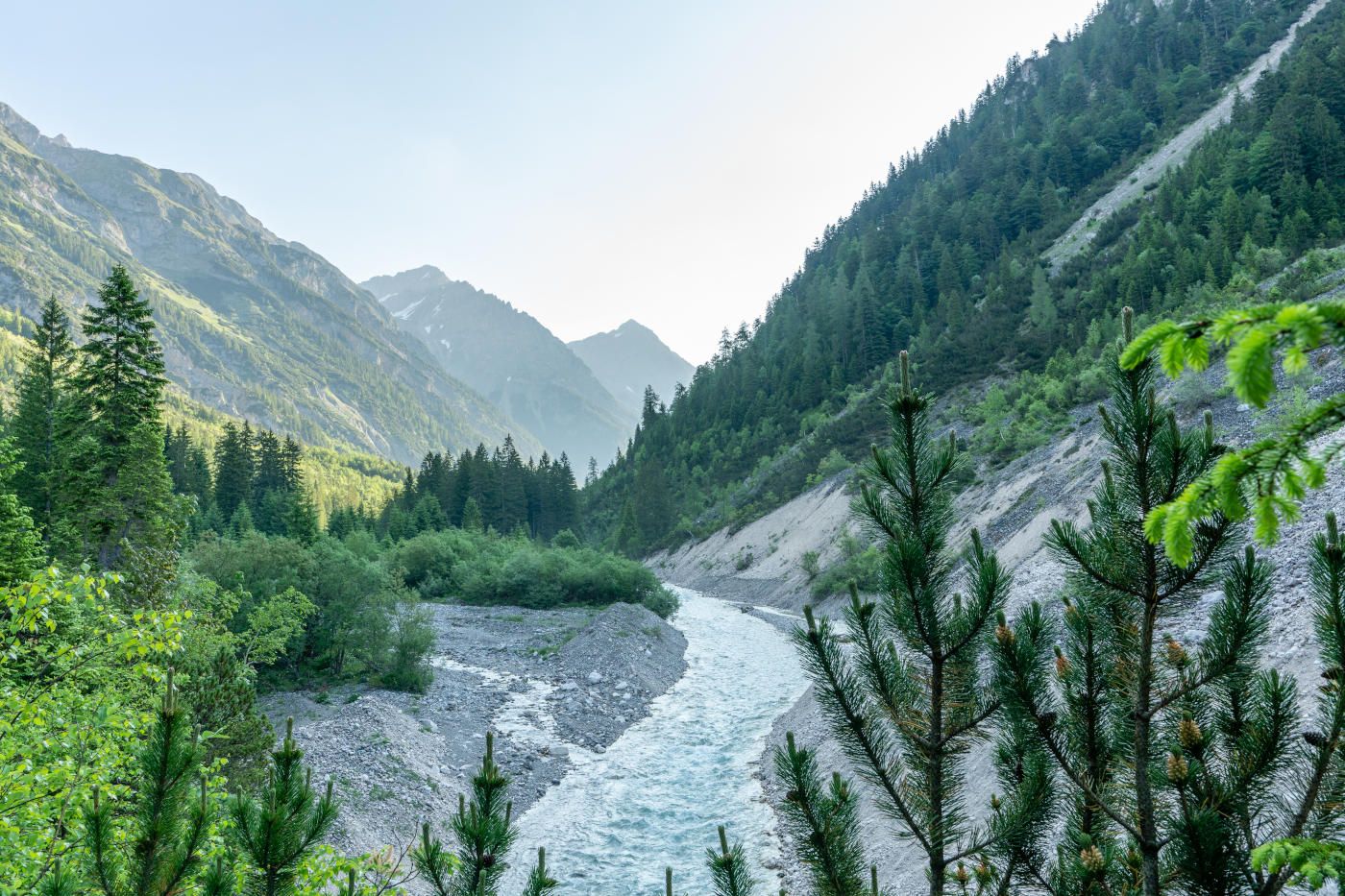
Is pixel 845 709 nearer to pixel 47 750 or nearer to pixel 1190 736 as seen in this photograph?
pixel 1190 736

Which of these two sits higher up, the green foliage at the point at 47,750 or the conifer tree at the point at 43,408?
the conifer tree at the point at 43,408

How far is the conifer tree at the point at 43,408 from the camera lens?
28.6 metres

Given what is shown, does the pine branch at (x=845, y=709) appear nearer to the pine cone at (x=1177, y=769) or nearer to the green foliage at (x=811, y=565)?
the pine cone at (x=1177, y=769)

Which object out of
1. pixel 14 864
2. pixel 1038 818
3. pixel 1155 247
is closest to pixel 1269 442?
pixel 1038 818

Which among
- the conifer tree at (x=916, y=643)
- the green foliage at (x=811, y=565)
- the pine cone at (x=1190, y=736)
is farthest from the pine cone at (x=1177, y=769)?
the green foliage at (x=811, y=565)

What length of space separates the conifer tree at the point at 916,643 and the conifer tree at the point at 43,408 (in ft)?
103

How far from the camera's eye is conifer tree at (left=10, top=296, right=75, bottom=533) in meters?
28.6

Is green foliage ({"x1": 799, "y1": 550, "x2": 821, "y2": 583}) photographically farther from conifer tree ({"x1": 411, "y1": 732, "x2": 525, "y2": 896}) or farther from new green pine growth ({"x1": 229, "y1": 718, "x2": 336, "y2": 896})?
new green pine growth ({"x1": 229, "y1": 718, "x2": 336, "y2": 896})

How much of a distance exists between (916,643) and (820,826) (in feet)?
4.45

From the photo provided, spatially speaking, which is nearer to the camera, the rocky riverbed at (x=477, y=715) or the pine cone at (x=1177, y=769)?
the pine cone at (x=1177, y=769)

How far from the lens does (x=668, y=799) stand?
16047 mm

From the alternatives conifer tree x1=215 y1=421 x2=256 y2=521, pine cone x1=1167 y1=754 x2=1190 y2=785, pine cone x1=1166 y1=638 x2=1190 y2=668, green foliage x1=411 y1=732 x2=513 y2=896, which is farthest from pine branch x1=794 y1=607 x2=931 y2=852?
conifer tree x1=215 y1=421 x2=256 y2=521

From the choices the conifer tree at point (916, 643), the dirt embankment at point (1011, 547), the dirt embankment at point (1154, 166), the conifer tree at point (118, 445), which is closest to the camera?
the conifer tree at point (916, 643)

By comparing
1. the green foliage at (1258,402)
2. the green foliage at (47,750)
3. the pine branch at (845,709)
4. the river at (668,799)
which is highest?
the green foliage at (1258,402)
